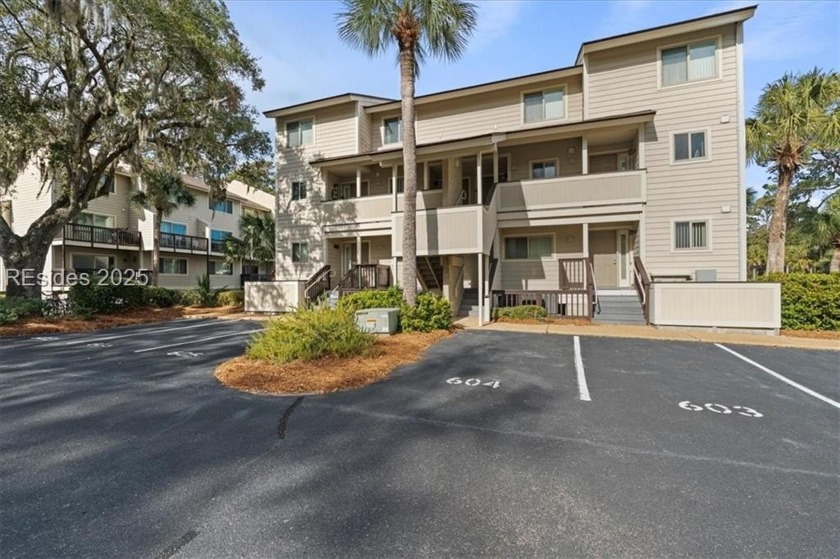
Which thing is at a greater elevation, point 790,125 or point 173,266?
point 790,125

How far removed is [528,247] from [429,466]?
1336cm

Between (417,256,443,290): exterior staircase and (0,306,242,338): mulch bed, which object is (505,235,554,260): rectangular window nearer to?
(417,256,443,290): exterior staircase

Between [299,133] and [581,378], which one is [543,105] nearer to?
[299,133]

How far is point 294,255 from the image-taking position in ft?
59.7

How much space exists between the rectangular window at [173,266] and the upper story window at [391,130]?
2121cm

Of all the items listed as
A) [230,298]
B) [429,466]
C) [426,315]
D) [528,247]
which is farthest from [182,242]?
[429,466]

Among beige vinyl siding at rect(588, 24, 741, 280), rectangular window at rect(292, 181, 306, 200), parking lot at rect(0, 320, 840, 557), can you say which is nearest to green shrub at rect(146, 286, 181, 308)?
rectangular window at rect(292, 181, 306, 200)

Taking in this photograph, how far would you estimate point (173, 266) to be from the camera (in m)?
29.2

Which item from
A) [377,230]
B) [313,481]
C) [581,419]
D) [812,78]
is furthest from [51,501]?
[812,78]

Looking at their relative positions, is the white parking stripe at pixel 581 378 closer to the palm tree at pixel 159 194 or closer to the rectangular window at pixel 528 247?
the rectangular window at pixel 528 247

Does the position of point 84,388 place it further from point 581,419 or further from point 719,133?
point 719,133

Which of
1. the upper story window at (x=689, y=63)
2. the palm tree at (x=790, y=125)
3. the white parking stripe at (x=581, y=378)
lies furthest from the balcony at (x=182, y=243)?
the palm tree at (x=790, y=125)

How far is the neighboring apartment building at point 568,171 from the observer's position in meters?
12.8

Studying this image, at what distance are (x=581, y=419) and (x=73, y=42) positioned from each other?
17758 mm
